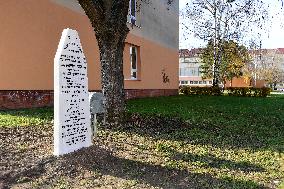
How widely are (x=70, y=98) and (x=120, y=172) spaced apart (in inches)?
51.8

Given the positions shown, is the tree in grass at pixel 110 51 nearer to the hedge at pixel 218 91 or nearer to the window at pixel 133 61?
the window at pixel 133 61

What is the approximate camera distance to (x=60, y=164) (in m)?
5.72

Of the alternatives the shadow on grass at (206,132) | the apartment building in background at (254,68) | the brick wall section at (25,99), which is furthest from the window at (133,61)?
the apartment building in background at (254,68)

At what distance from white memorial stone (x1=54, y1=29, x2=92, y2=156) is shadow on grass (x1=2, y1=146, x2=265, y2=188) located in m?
0.22

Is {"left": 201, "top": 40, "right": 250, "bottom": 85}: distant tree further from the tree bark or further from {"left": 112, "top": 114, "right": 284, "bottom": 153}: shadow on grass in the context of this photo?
the tree bark

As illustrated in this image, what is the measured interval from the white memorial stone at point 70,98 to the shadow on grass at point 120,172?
8.8 inches

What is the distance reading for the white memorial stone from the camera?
19.1ft

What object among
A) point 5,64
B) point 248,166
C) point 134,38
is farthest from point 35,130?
point 134,38

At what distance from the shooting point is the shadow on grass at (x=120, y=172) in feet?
17.6

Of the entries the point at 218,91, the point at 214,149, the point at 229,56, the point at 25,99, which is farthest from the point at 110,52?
the point at 229,56

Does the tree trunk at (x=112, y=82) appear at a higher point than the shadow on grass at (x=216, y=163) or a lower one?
higher

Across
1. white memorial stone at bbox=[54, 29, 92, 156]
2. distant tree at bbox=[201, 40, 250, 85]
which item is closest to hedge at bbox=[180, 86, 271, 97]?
distant tree at bbox=[201, 40, 250, 85]

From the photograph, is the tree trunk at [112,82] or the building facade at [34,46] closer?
the tree trunk at [112,82]

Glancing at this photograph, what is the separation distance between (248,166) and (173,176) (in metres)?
1.54
